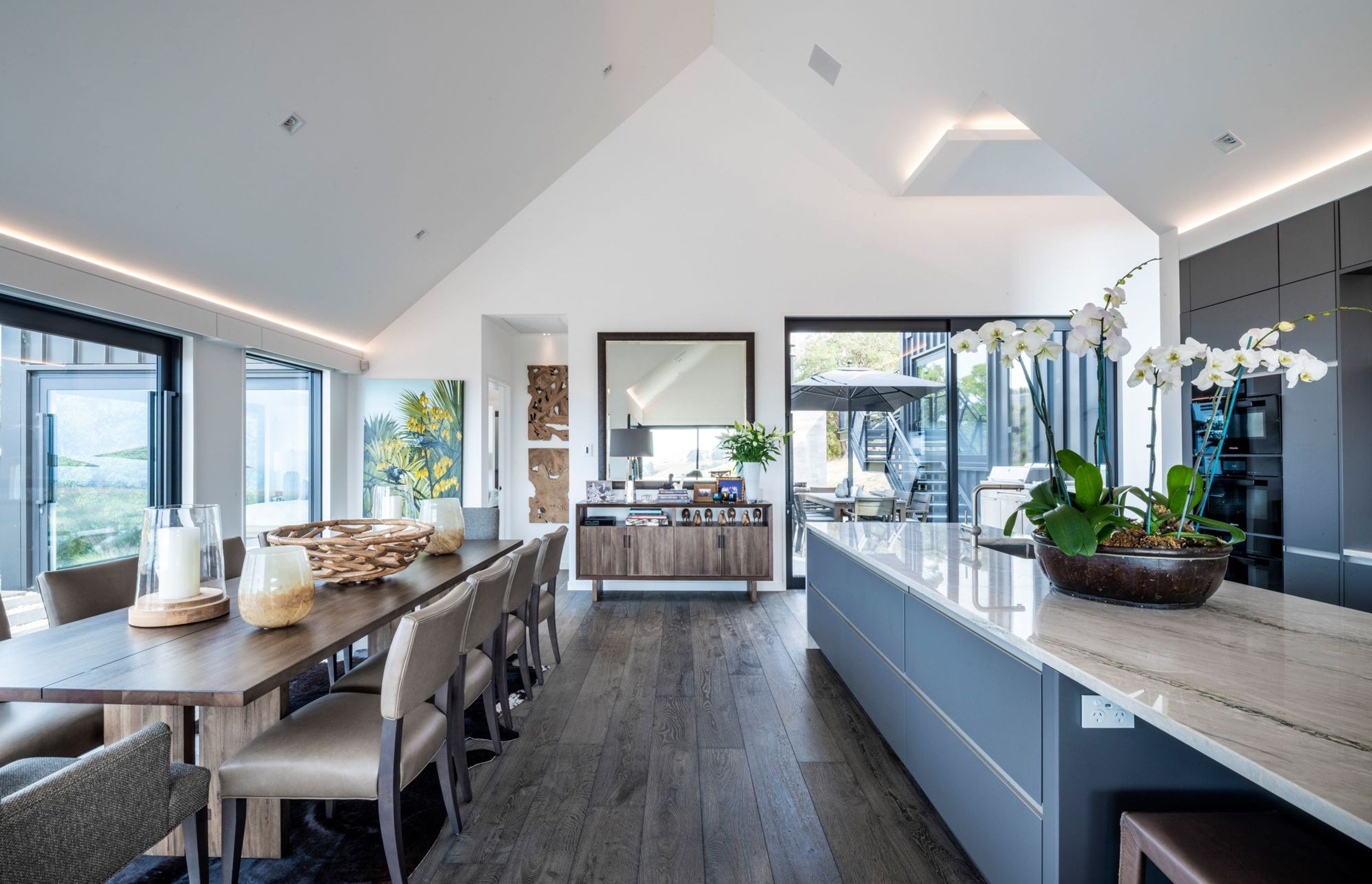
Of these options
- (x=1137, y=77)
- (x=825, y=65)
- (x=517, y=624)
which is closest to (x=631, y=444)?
(x=517, y=624)

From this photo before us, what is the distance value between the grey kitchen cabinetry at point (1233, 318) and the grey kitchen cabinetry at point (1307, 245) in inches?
5.2

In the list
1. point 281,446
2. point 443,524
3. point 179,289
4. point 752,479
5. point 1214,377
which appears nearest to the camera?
point 1214,377

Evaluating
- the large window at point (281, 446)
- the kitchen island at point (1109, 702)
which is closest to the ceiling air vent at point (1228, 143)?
the kitchen island at point (1109, 702)

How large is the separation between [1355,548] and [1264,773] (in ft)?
10.1

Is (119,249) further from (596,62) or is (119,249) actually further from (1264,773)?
(1264,773)

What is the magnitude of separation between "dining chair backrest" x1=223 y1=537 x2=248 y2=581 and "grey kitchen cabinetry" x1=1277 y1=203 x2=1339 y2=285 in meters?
5.25

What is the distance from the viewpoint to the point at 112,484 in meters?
3.33

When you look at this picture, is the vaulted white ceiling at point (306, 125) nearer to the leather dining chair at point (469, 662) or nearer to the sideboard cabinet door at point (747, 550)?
the leather dining chair at point (469, 662)

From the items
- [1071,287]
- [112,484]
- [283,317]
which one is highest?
[1071,287]

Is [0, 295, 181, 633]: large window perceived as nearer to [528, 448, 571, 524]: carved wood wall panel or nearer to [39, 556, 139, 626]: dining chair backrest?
[39, 556, 139, 626]: dining chair backrest

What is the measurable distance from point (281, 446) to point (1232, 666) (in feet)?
18.4

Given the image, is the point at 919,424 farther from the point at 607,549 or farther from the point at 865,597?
the point at 865,597

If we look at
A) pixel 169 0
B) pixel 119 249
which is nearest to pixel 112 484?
pixel 119 249

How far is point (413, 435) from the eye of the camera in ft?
17.6
